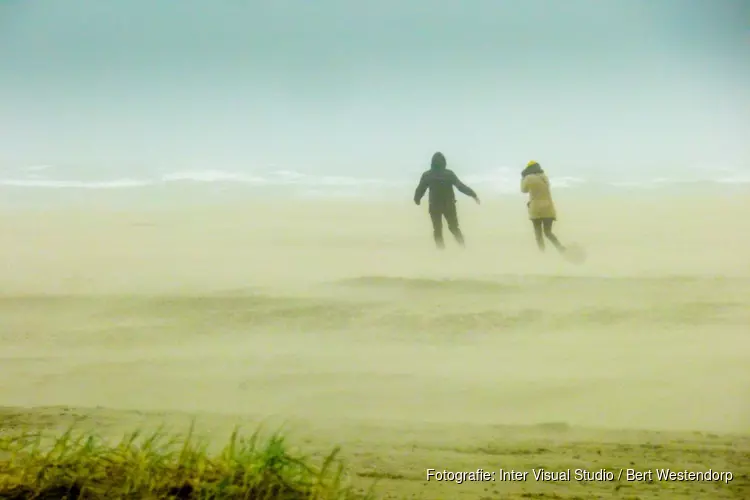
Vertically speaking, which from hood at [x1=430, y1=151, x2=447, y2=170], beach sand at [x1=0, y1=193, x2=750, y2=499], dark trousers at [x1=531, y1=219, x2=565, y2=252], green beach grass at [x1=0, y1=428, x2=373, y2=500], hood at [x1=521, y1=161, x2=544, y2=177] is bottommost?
green beach grass at [x1=0, y1=428, x2=373, y2=500]

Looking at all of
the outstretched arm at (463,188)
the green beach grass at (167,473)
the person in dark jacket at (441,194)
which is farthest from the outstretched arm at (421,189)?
the green beach grass at (167,473)

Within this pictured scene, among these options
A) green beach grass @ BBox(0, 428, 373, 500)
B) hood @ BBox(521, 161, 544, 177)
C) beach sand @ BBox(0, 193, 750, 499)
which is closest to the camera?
green beach grass @ BBox(0, 428, 373, 500)

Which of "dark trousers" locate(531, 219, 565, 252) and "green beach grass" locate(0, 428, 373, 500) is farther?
"dark trousers" locate(531, 219, 565, 252)

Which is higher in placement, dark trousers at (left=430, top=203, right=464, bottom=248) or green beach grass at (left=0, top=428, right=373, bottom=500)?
dark trousers at (left=430, top=203, right=464, bottom=248)

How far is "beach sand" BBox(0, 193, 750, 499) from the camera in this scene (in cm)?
203

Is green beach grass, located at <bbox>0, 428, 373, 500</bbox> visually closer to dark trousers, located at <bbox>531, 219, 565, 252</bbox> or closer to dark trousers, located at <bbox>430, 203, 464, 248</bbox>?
dark trousers, located at <bbox>430, 203, 464, 248</bbox>

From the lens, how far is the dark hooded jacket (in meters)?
2.53

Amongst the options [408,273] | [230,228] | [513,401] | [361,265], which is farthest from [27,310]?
[513,401]

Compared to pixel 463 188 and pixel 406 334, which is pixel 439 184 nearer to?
pixel 463 188

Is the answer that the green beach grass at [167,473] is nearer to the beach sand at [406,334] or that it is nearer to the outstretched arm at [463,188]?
the beach sand at [406,334]

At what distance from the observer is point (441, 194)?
252 cm

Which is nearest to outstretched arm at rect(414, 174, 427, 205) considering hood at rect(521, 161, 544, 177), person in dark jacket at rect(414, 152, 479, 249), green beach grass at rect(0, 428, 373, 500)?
person in dark jacket at rect(414, 152, 479, 249)

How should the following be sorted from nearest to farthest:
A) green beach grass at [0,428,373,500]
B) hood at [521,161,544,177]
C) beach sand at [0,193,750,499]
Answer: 1. green beach grass at [0,428,373,500]
2. beach sand at [0,193,750,499]
3. hood at [521,161,544,177]

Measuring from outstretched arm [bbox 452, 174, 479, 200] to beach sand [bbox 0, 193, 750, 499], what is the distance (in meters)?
0.10
